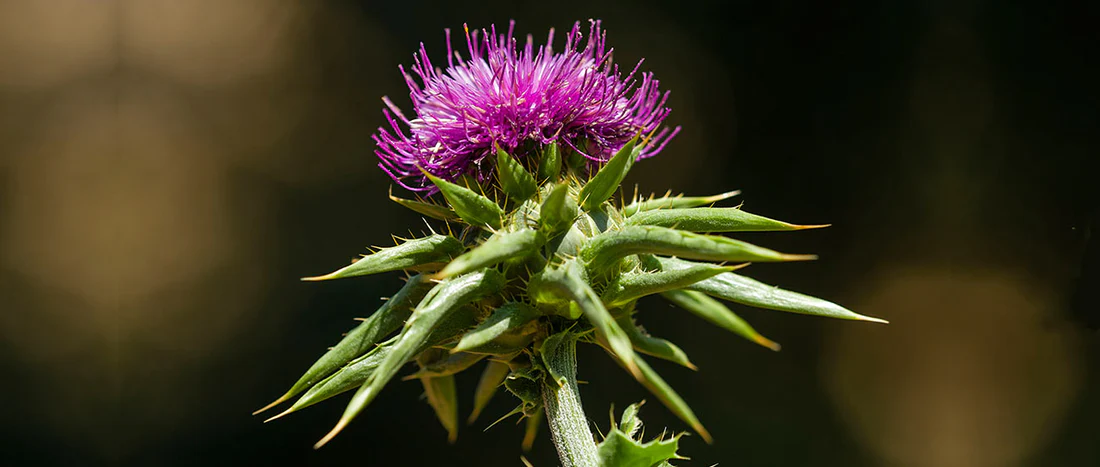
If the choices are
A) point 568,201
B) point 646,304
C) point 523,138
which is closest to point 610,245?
point 568,201

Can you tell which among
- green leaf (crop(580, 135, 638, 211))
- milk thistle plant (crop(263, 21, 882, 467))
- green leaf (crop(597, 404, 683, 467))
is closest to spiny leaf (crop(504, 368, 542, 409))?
milk thistle plant (crop(263, 21, 882, 467))

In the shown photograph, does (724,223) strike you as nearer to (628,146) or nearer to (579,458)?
(628,146)

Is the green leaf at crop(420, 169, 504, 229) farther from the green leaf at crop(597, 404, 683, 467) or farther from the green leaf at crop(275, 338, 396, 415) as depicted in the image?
the green leaf at crop(597, 404, 683, 467)

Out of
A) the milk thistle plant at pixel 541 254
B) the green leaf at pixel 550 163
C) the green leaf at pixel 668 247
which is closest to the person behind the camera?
the green leaf at pixel 668 247

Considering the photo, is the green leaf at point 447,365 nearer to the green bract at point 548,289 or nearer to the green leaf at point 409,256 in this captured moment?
the green bract at point 548,289

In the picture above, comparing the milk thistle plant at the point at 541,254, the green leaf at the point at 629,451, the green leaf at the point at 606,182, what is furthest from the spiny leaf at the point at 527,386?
the green leaf at the point at 606,182

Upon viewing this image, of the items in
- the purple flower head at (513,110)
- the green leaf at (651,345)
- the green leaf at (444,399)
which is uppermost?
the purple flower head at (513,110)

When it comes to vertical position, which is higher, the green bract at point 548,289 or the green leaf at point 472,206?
the green leaf at point 472,206
